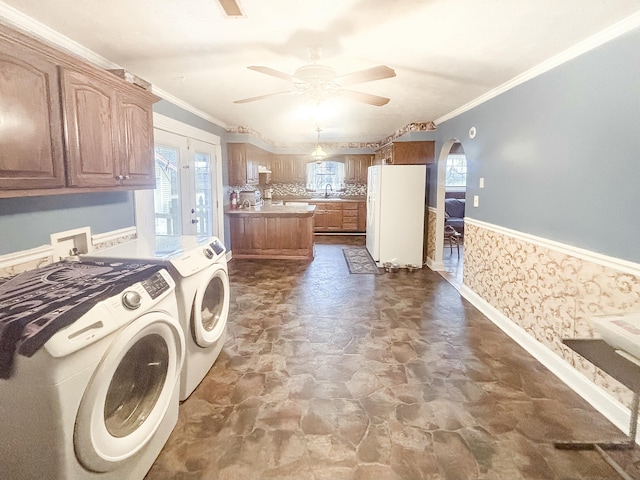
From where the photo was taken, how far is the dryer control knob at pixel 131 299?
5.11ft

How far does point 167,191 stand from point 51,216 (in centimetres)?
198

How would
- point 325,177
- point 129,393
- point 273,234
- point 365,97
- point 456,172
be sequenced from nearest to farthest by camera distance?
point 129,393, point 365,97, point 273,234, point 456,172, point 325,177

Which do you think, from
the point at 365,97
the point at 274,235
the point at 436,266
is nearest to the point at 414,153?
the point at 436,266

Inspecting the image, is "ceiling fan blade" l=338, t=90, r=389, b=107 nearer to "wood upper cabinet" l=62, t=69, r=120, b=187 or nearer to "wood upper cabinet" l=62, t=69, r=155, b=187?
"wood upper cabinet" l=62, t=69, r=155, b=187

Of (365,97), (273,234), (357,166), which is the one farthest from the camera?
(357,166)

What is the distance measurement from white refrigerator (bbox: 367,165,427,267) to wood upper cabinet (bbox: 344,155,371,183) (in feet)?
11.5

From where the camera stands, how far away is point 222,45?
8.38ft

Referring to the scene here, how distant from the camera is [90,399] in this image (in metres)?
1.34

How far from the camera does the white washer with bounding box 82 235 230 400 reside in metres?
2.22

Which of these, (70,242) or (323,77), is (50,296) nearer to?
(70,242)

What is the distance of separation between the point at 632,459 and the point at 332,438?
155 centimetres

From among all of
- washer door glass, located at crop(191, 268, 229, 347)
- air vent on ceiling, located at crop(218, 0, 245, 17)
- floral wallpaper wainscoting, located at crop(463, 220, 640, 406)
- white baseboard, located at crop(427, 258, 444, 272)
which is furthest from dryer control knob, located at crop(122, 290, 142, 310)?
white baseboard, located at crop(427, 258, 444, 272)

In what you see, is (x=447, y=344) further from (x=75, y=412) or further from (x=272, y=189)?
(x=272, y=189)

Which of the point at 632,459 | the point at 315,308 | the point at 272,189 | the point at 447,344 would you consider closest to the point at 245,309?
the point at 315,308
